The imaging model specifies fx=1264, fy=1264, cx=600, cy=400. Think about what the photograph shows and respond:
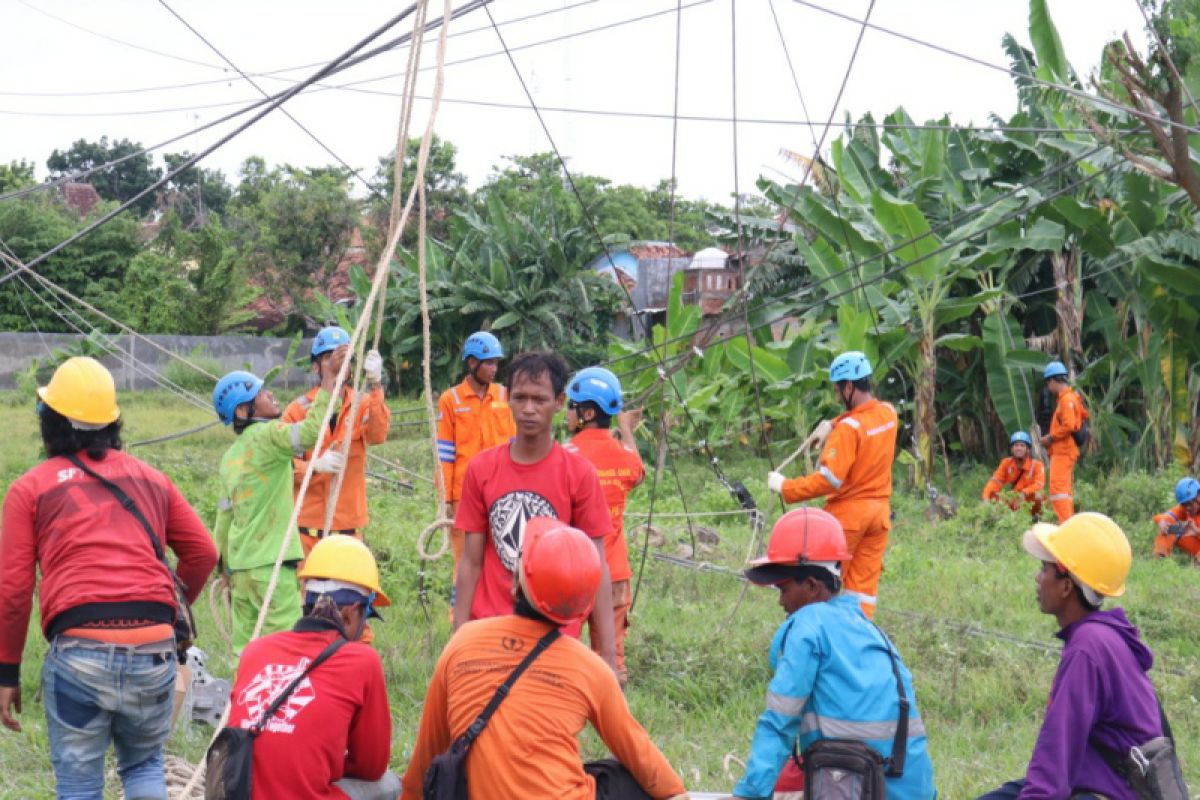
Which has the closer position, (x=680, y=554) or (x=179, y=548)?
(x=179, y=548)

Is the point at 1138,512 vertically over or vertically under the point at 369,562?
under

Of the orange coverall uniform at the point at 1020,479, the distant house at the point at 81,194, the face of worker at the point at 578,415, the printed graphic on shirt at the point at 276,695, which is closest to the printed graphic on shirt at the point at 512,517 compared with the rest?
the printed graphic on shirt at the point at 276,695

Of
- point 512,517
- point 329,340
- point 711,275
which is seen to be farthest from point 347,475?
point 711,275

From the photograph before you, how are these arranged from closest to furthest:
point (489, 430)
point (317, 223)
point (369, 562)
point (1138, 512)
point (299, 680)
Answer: point (299, 680), point (369, 562), point (489, 430), point (1138, 512), point (317, 223)

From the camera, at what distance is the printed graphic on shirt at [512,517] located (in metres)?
4.52

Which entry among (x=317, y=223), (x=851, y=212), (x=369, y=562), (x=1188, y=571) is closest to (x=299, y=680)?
(x=369, y=562)

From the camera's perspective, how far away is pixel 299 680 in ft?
10.8

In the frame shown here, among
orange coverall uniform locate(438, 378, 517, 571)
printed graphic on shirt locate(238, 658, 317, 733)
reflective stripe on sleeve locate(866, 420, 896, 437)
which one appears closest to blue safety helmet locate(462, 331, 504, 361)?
orange coverall uniform locate(438, 378, 517, 571)

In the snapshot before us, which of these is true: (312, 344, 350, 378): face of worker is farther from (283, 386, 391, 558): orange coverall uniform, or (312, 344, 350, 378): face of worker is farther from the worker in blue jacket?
the worker in blue jacket

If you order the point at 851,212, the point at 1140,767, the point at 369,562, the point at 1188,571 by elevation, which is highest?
the point at 851,212

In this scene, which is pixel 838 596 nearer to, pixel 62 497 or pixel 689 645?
pixel 62 497

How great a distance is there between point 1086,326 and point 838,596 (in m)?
12.7

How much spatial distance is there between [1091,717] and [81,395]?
3.12 m

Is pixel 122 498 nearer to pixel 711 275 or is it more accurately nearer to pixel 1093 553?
pixel 1093 553
